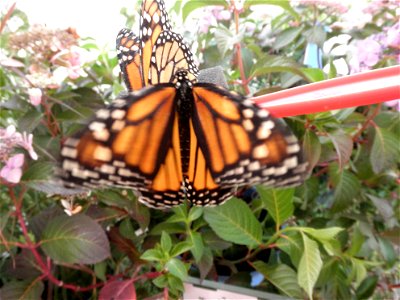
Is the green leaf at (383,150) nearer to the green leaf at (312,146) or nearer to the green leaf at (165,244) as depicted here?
the green leaf at (312,146)

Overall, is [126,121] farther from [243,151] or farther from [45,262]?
[45,262]

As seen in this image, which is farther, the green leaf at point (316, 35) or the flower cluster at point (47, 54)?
the green leaf at point (316, 35)

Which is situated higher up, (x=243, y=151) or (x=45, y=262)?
(x=243, y=151)

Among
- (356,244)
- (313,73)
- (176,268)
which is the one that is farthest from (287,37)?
(176,268)

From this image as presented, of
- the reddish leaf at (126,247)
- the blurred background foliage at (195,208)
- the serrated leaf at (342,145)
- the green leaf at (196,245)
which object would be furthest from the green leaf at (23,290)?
the serrated leaf at (342,145)

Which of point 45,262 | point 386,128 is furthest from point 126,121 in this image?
point 386,128

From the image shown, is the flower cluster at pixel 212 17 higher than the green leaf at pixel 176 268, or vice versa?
the flower cluster at pixel 212 17

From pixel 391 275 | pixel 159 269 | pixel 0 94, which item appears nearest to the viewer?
pixel 159 269
